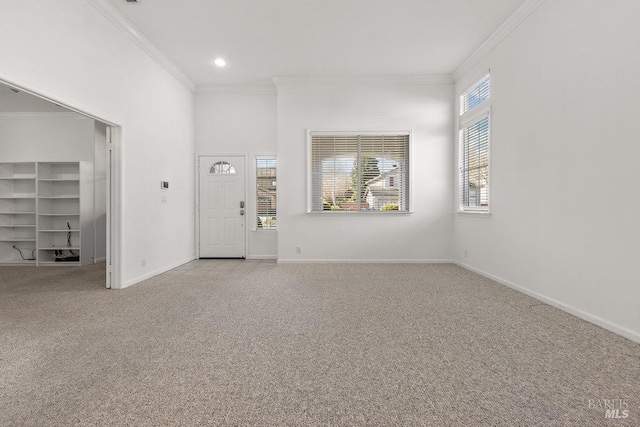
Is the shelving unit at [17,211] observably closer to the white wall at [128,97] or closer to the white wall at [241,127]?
the white wall at [128,97]

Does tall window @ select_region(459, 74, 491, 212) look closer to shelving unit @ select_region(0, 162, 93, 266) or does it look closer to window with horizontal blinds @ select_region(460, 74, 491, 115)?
window with horizontal blinds @ select_region(460, 74, 491, 115)

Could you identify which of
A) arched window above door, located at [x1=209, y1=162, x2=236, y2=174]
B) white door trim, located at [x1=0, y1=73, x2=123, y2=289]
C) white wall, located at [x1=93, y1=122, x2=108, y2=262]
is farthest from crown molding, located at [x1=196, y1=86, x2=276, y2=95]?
white door trim, located at [x1=0, y1=73, x2=123, y2=289]

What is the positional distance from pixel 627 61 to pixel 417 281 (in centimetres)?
303

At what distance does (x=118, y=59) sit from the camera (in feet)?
12.8

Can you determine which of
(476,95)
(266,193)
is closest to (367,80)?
(476,95)

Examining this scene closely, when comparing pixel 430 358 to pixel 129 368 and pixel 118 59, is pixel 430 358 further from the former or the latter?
pixel 118 59

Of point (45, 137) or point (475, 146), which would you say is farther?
point (45, 137)

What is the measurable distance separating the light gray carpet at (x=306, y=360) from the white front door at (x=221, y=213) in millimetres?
2581

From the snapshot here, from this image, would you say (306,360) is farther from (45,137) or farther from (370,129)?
(45,137)

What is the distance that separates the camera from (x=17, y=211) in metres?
6.03

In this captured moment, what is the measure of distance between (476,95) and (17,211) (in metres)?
8.56

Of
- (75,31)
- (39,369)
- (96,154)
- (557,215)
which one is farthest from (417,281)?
(96,154)

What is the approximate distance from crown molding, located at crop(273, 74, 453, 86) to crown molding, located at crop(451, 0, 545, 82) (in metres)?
0.32

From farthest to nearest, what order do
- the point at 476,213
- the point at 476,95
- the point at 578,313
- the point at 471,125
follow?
the point at 471,125, the point at 476,95, the point at 476,213, the point at 578,313
